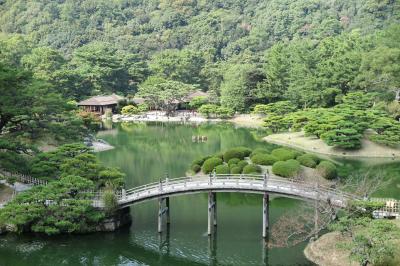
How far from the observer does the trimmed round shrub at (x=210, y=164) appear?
135 ft

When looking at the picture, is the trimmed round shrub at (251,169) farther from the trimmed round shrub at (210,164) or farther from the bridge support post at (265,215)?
the bridge support post at (265,215)

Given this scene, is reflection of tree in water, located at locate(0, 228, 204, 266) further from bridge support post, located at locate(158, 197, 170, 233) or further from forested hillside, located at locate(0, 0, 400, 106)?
forested hillside, located at locate(0, 0, 400, 106)

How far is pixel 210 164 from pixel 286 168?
5.75 meters

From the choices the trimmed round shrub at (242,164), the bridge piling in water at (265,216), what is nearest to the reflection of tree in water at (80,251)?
the bridge piling in water at (265,216)

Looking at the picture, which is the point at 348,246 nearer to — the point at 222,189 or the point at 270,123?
the point at 222,189

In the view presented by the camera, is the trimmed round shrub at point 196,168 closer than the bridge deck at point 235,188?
No

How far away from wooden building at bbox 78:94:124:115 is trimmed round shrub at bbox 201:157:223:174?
4497 cm

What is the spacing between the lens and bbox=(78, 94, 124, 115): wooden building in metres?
84.1

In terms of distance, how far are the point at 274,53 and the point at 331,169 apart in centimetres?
4387

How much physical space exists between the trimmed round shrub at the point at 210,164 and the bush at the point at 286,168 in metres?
4.33

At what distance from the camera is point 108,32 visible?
14800cm

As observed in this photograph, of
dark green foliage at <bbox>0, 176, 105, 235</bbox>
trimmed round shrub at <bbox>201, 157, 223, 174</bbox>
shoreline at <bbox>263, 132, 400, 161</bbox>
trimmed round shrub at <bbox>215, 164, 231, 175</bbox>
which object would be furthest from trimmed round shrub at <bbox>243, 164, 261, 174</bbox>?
shoreline at <bbox>263, 132, 400, 161</bbox>

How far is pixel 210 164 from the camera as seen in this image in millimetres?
41250

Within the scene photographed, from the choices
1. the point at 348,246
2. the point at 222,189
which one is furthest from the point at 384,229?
the point at 222,189
